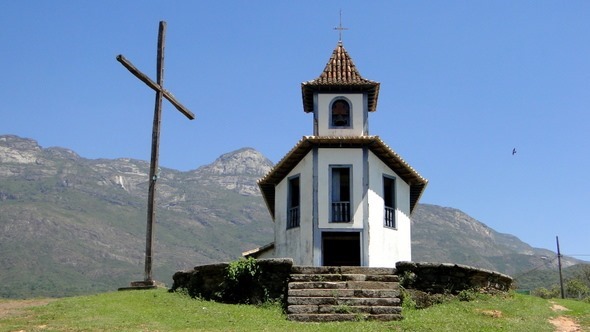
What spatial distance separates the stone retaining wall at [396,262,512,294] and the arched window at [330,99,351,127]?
903 cm

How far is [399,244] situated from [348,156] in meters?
4.06

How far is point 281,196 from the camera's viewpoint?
2902 centimetres

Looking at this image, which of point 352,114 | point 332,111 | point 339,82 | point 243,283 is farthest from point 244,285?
point 339,82

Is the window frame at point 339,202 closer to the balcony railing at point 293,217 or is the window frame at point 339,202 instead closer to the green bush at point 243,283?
the balcony railing at point 293,217

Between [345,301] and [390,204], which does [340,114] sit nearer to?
[390,204]

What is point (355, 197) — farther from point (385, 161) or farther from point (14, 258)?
point (14, 258)

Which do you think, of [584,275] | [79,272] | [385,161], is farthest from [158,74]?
[79,272]

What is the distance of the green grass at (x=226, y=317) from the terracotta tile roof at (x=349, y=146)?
305 inches

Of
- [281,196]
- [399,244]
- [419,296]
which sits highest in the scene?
[281,196]

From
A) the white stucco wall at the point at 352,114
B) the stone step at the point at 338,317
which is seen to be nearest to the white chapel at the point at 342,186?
the white stucco wall at the point at 352,114

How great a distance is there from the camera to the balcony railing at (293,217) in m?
27.7

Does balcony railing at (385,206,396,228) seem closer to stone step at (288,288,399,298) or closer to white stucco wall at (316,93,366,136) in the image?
white stucco wall at (316,93,366,136)

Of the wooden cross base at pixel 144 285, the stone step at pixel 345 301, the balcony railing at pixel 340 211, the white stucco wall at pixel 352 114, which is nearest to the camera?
the stone step at pixel 345 301

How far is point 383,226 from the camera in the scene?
90.0 ft
